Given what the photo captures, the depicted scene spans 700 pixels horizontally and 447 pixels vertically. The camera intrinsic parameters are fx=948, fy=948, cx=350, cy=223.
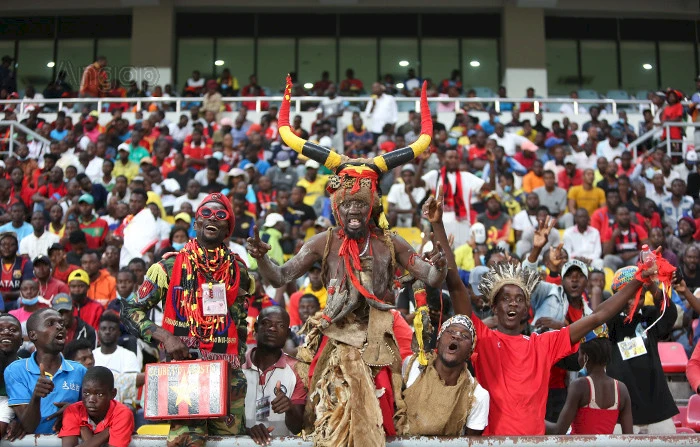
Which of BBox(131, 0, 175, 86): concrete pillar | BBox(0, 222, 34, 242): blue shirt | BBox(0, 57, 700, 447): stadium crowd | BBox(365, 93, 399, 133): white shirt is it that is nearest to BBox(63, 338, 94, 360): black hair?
BBox(0, 57, 700, 447): stadium crowd

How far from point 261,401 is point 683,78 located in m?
20.6

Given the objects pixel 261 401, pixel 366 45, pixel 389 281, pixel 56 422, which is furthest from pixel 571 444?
Answer: pixel 366 45

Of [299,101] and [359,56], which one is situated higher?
[359,56]

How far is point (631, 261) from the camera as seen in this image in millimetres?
12266

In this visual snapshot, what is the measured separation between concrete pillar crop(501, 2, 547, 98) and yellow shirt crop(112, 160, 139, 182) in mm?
10757

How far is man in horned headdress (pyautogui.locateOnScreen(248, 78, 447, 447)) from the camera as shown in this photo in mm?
5516

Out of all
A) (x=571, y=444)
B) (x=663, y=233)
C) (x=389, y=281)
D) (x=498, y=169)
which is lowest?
(x=571, y=444)

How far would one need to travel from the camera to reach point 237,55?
24.5 m

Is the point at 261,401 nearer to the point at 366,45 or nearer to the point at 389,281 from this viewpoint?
the point at 389,281

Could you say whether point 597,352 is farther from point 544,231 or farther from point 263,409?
point 263,409

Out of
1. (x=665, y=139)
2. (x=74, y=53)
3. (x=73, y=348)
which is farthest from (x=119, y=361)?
(x=74, y=53)

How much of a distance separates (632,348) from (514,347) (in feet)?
4.91

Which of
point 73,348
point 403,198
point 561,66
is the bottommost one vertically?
point 73,348

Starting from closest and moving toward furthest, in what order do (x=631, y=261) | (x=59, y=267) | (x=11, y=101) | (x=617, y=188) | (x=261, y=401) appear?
1. (x=261, y=401)
2. (x=59, y=267)
3. (x=631, y=261)
4. (x=617, y=188)
5. (x=11, y=101)
